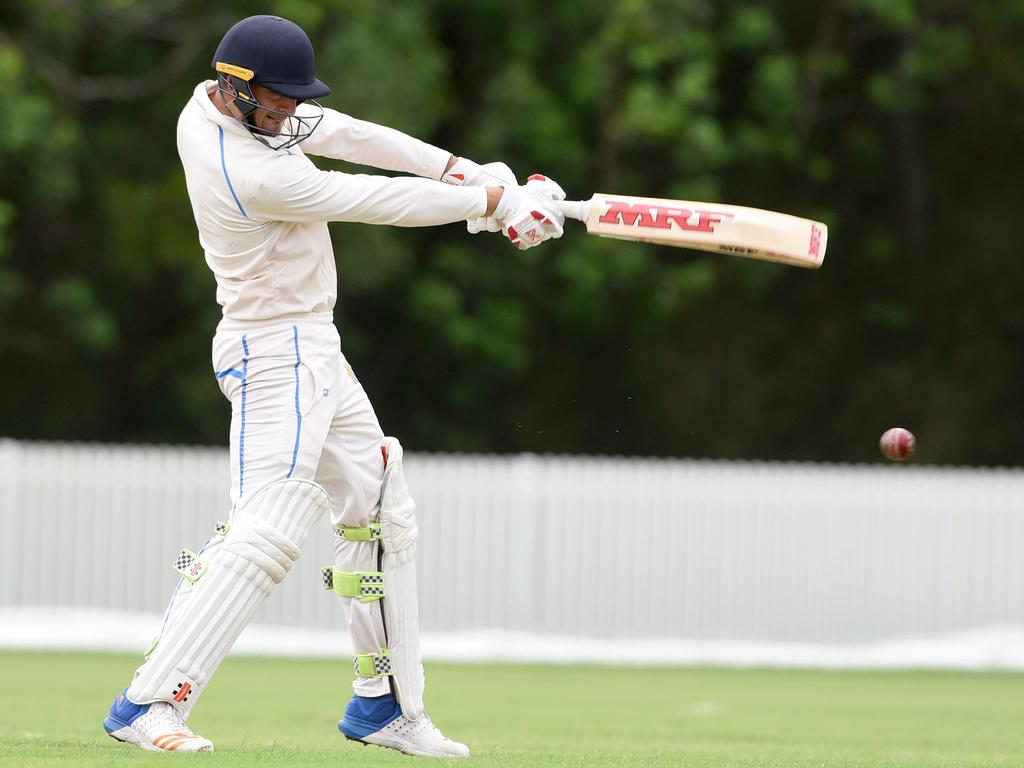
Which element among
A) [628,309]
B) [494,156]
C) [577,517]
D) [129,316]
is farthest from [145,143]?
[577,517]

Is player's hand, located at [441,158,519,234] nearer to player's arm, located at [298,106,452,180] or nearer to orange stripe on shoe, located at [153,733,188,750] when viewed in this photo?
player's arm, located at [298,106,452,180]

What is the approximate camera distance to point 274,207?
166 inches

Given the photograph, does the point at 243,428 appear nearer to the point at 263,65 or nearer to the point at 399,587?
the point at 399,587

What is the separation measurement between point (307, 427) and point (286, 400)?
88 millimetres

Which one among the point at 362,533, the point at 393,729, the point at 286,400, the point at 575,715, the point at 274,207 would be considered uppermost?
the point at 274,207

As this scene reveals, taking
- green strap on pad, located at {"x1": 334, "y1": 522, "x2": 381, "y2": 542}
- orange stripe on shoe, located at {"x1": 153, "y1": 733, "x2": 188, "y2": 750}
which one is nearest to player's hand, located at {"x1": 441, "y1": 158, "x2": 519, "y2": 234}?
green strap on pad, located at {"x1": 334, "y1": 522, "x2": 381, "y2": 542}

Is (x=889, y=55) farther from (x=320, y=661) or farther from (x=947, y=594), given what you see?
(x=320, y=661)

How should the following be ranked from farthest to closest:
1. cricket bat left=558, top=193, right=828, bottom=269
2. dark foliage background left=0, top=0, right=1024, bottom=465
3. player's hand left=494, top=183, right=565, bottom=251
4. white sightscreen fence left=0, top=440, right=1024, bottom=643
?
1. dark foliage background left=0, top=0, right=1024, bottom=465
2. white sightscreen fence left=0, top=440, right=1024, bottom=643
3. cricket bat left=558, top=193, right=828, bottom=269
4. player's hand left=494, top=183, right=565, bottom=251

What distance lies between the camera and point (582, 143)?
619 inches

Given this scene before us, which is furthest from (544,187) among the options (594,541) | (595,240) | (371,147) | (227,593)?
(595,240)

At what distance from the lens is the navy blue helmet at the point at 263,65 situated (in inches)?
168

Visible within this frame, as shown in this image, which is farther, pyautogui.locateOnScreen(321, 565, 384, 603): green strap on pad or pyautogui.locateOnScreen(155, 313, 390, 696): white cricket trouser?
pyautogui.locateOnScreen(321, 565, 384, 603): green strap on pad

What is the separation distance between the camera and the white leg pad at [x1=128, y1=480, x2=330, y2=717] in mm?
4227

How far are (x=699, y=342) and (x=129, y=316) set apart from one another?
562 centimetres
